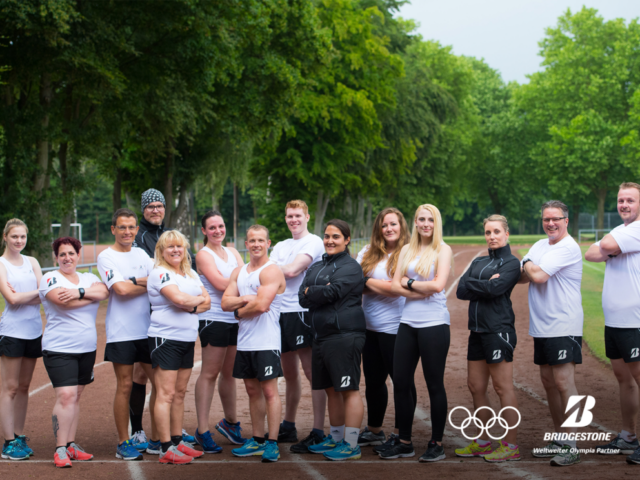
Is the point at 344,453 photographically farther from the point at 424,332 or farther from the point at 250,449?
the point at 424,332

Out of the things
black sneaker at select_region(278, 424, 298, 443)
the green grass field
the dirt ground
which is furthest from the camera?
the green grass field

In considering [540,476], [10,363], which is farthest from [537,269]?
[10,363]

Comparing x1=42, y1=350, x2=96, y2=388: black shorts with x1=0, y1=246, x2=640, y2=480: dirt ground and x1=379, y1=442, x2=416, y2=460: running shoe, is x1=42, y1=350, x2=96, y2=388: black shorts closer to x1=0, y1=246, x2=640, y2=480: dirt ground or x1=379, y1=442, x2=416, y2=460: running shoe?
x1=0, y1=246, x2=640, y2=480: dirt ground

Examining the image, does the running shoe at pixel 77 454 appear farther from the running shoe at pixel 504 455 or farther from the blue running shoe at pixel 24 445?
the running shoe at pixel 504 455

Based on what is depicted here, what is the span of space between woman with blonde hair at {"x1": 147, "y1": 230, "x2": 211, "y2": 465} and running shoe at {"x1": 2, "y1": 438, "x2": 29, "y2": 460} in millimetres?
1328

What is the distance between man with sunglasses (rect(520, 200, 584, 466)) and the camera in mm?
5863

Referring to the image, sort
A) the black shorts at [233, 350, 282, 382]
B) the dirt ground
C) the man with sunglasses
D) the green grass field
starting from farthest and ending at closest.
A: the green grass field
the black shorts at [233, 350, 282, 382]
the man with sunglasses
the dirt ground

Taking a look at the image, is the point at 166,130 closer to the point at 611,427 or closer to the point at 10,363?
the point at 10,363

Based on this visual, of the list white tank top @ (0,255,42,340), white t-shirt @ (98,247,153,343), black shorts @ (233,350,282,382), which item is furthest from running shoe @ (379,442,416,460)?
white tank top @ (0,255,42,340)

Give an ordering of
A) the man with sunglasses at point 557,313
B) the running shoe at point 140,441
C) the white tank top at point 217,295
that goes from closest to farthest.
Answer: the man with sunglasses at point 557,313, the running shoe at point 140,441, the white tank top at point 217,295

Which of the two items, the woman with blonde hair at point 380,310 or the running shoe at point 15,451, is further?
the woman with blonde hair at point 380,310

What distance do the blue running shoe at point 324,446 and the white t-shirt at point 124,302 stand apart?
6.17ft

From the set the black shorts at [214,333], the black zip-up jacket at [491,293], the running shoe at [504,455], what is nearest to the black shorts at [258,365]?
the black shorts at [214,333]

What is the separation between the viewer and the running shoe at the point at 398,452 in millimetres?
5980
